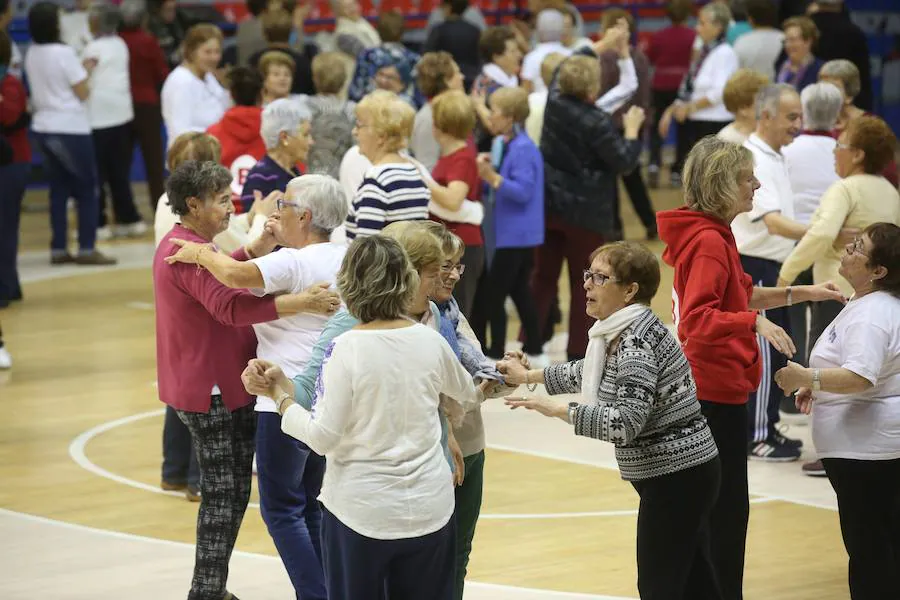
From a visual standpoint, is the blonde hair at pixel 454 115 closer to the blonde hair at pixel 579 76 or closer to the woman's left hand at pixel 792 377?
the blonde hair at pixel 579 76

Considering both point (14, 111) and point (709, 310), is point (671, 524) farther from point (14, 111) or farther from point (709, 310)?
point (14, 111)

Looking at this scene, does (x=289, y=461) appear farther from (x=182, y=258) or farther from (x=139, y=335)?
(x=139, y=335)

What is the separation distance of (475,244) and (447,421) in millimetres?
4781

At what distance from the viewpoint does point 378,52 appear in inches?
450

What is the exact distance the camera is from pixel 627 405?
4.58m

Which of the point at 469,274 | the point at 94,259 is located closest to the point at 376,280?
the point at 469,274

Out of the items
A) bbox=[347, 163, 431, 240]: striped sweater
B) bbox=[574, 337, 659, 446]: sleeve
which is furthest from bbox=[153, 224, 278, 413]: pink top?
bbox=[347, 163, 431, 240]: striped sweater

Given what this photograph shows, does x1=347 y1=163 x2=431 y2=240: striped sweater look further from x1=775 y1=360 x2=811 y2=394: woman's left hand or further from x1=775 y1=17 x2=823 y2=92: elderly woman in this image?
x1=775 y1=17 x2=823 y2=92: elderly woman

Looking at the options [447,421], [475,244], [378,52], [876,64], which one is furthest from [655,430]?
[876,64]

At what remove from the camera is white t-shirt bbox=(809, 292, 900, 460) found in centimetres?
518

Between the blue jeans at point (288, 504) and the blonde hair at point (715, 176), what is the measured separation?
1.59 metres

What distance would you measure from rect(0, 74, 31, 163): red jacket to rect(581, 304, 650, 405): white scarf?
822cm

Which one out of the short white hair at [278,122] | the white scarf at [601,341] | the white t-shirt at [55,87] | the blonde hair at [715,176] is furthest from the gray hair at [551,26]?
the white scarf at [601,341]

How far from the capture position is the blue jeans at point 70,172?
13.5m
